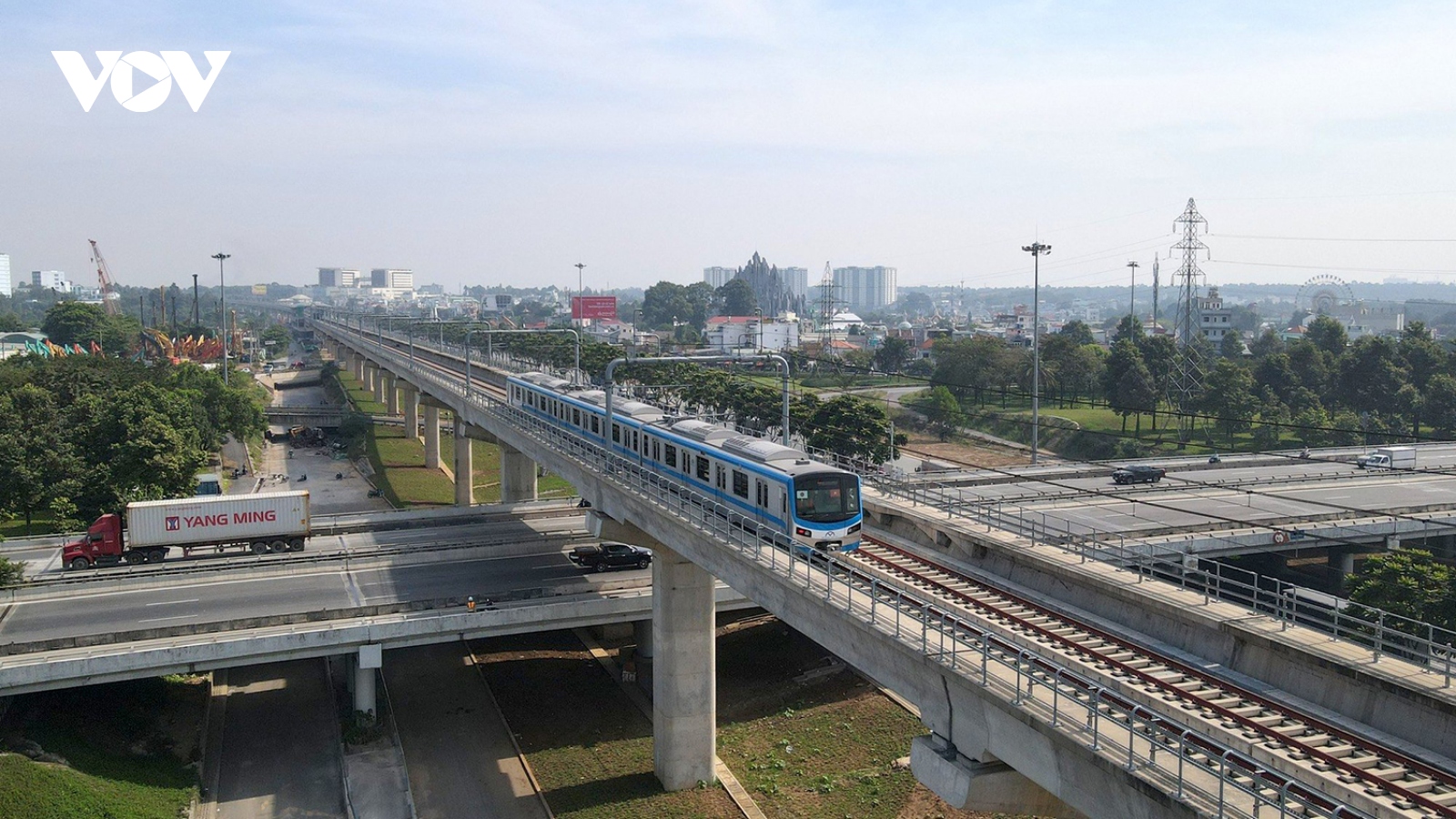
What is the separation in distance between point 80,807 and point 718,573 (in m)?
18.2

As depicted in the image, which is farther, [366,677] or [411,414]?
[411,414]

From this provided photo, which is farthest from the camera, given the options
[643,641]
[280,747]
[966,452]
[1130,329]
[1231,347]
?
[1231,347]

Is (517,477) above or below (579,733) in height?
above

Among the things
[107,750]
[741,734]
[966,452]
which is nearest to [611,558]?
[741,734]

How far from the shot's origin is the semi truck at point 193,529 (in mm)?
43625

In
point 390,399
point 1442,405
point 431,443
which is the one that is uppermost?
point 1442,405

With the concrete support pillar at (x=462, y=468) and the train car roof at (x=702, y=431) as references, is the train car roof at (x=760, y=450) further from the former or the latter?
the concrete support pillar at (x=462, y=468)

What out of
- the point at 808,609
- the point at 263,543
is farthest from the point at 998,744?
the point at 263,543

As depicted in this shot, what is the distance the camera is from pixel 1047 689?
683 inches

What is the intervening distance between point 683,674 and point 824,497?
33.2 ft

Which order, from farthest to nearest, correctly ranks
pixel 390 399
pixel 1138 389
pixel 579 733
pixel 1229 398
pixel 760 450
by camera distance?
pixel 390 399, pixel 1138 389, pixel 1229 398, pixel 579 733, pixel 760 450

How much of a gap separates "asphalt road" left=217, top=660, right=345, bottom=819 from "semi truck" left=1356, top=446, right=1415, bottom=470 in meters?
54.6

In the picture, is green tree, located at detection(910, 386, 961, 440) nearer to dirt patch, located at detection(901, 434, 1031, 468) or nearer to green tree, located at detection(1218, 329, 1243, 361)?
dirt patch, located at detection(901, 434, 1031, 468)

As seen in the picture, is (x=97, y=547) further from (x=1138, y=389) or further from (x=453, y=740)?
(x=1138, y=389)
